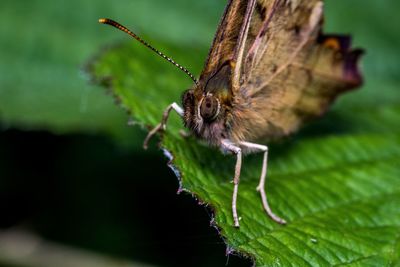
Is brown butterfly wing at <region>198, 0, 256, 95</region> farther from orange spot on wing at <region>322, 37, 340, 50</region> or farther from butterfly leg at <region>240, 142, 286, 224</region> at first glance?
orange spot on wing at <region>322, 37, 340, 50</region>

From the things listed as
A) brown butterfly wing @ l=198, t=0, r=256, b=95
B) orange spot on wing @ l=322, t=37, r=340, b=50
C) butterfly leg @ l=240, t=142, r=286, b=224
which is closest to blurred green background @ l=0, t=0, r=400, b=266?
butterfly leg @ l=240, t=142, r=286, b=224

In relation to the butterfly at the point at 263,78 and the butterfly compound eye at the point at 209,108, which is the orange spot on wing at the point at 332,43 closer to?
the butterfly at the point at 263,78

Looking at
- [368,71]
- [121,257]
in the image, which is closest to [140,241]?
[121,257]

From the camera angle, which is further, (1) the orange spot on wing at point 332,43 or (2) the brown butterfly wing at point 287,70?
(1) the orange spot on wing at point 332,43

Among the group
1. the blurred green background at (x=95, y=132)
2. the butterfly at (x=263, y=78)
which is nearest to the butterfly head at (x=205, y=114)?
the butterfly at (x=263, y=78)

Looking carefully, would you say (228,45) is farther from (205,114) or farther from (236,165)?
(236,165)

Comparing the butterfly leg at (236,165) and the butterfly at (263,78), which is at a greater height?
the butterfly at (263,78)
